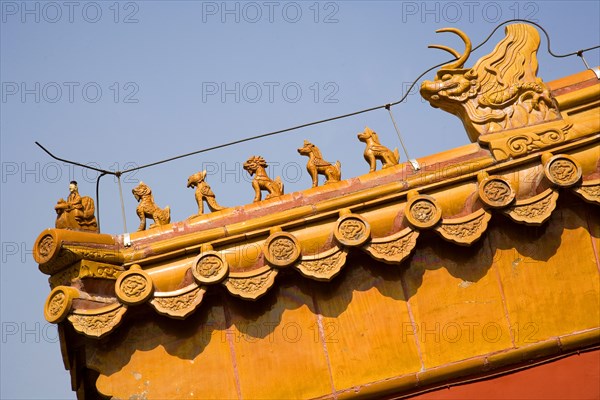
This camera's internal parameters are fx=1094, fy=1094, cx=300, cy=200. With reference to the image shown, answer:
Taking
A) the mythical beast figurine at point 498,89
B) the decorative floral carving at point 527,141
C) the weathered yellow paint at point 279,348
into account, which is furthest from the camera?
the mythical beast figurine at point 498,89

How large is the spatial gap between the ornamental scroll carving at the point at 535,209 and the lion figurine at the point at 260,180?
235cm

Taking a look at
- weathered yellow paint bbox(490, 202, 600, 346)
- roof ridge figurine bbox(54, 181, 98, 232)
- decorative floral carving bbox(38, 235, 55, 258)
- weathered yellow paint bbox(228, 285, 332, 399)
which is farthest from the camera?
roof ridge figurine bbox(54, 181, 98, 232)

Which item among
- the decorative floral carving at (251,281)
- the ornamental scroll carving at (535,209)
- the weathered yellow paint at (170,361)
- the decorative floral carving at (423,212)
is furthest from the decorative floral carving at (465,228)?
the weathered yellow paint at (170,361)

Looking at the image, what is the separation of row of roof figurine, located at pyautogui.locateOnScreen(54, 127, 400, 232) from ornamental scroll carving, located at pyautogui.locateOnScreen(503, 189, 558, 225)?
1.46 meters

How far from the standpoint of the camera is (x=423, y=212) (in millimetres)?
10258

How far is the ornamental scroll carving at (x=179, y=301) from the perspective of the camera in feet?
33.4

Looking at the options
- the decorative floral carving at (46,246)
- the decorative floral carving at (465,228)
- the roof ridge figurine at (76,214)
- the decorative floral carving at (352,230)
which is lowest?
the decorative floral carving at (465,228)

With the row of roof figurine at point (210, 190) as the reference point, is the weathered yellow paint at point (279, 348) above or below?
below

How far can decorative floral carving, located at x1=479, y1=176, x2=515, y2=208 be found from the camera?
33.4 feet

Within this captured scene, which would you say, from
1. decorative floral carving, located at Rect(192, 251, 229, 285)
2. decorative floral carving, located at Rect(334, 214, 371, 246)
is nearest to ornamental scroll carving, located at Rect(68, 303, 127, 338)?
decorative floral carving, located at Rect(192, 251, 229, 285)

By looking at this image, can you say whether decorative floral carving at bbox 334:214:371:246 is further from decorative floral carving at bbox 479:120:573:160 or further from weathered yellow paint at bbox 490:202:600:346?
decorative floral carving at bbox 479:120:573:160

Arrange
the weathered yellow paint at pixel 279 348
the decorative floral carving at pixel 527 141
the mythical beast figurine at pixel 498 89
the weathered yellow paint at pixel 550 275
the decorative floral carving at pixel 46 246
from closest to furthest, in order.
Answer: the weathered yellow paint at pixel 550 275 < the weathered yellow paint at pixel 279 348 < the decorative floral carving at pixel 46 246 < the decorative floral carving at pixel 527 141 < the mythical beast figurine at pixel 498 89

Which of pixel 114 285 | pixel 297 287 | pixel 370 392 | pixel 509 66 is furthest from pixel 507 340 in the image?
pixel 114 285

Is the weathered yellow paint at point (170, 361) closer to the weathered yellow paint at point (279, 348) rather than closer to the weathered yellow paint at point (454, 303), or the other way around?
the weathered yellow paint at point (279, 348)
